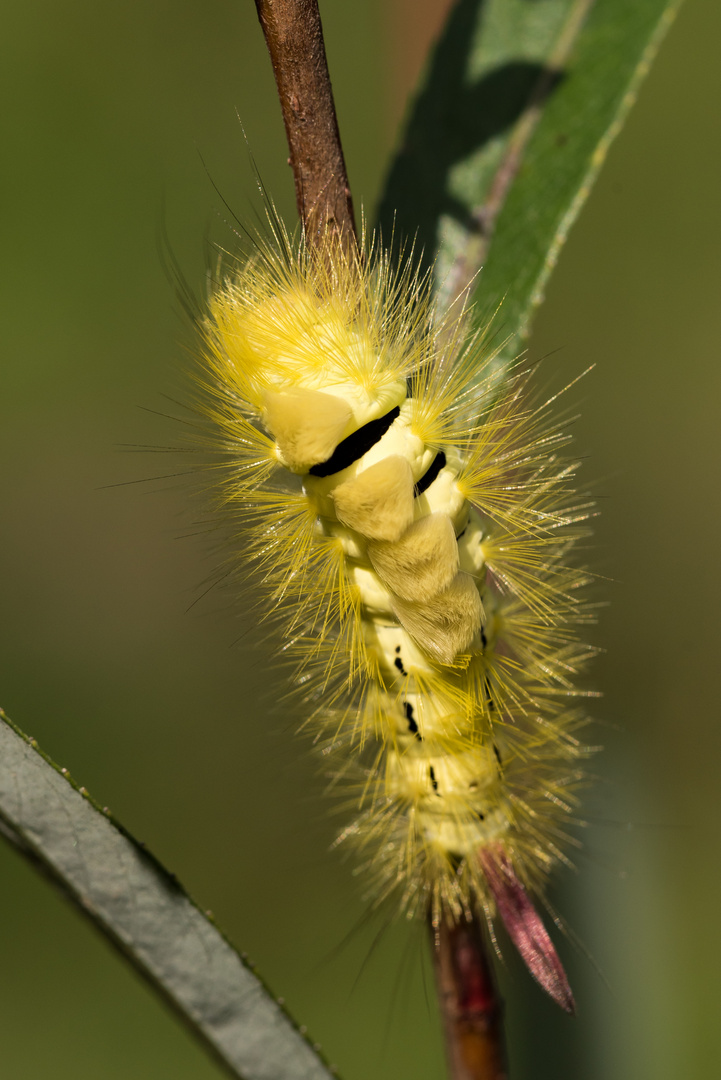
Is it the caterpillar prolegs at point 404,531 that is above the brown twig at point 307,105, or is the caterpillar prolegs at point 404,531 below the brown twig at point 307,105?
below

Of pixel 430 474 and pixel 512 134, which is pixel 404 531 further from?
pixel 512 134

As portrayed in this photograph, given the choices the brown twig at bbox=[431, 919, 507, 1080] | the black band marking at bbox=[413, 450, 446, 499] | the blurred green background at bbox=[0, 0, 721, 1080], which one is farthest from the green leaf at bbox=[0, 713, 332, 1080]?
the blurred green background at bbox=[0, 0, 721, 1080]

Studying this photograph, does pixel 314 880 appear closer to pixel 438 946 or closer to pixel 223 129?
pixel 438 946

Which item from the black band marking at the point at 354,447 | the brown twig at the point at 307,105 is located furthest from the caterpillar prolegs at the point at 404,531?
the brown twig at the point at 307,105

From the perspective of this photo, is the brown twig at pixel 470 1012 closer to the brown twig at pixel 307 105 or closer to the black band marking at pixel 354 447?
the black band marking at pixel 354 447

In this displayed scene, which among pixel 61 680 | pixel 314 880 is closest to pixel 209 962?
pixel 314 880

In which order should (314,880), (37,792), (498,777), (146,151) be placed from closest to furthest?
(37,792), (498,777), (314,880), (146,151)
